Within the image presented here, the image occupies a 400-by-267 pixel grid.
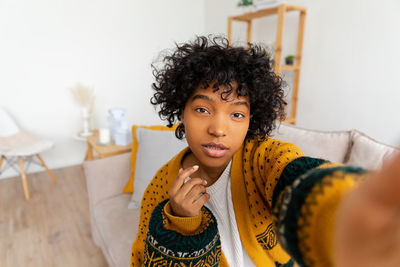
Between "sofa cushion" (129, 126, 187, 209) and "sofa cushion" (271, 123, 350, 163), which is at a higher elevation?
"sofa cushion" (271, 123, 350, 163)

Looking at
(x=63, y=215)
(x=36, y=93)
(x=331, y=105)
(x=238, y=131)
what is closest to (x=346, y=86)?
(x=331, y=105)

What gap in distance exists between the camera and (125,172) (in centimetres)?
146

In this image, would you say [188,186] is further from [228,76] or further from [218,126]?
[228,76]

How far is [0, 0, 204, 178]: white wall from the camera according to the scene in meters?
2.42

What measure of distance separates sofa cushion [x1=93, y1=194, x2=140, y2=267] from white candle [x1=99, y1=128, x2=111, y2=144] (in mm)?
710

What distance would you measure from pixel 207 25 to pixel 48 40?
199cm

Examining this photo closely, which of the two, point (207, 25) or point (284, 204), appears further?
point (207, 25)

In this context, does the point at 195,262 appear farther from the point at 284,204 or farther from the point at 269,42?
the point at 269,42

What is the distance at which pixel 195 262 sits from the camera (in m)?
0.41

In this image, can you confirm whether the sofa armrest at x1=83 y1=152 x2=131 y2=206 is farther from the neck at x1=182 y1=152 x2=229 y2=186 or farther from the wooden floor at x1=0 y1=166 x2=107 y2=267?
the neck at x1=182 y1=152 x2=229 y2=186

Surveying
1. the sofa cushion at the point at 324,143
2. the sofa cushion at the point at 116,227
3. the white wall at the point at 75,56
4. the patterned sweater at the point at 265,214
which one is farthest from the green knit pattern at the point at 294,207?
the white wall at the point at 75,56

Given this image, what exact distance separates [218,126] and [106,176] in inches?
44.9

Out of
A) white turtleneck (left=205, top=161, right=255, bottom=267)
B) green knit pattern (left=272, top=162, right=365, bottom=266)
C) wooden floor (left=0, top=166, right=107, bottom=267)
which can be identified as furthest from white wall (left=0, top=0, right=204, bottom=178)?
green knit pattern (left=272, top=162, right=365, bottom=266)

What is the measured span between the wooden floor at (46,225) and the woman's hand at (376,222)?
162cm
